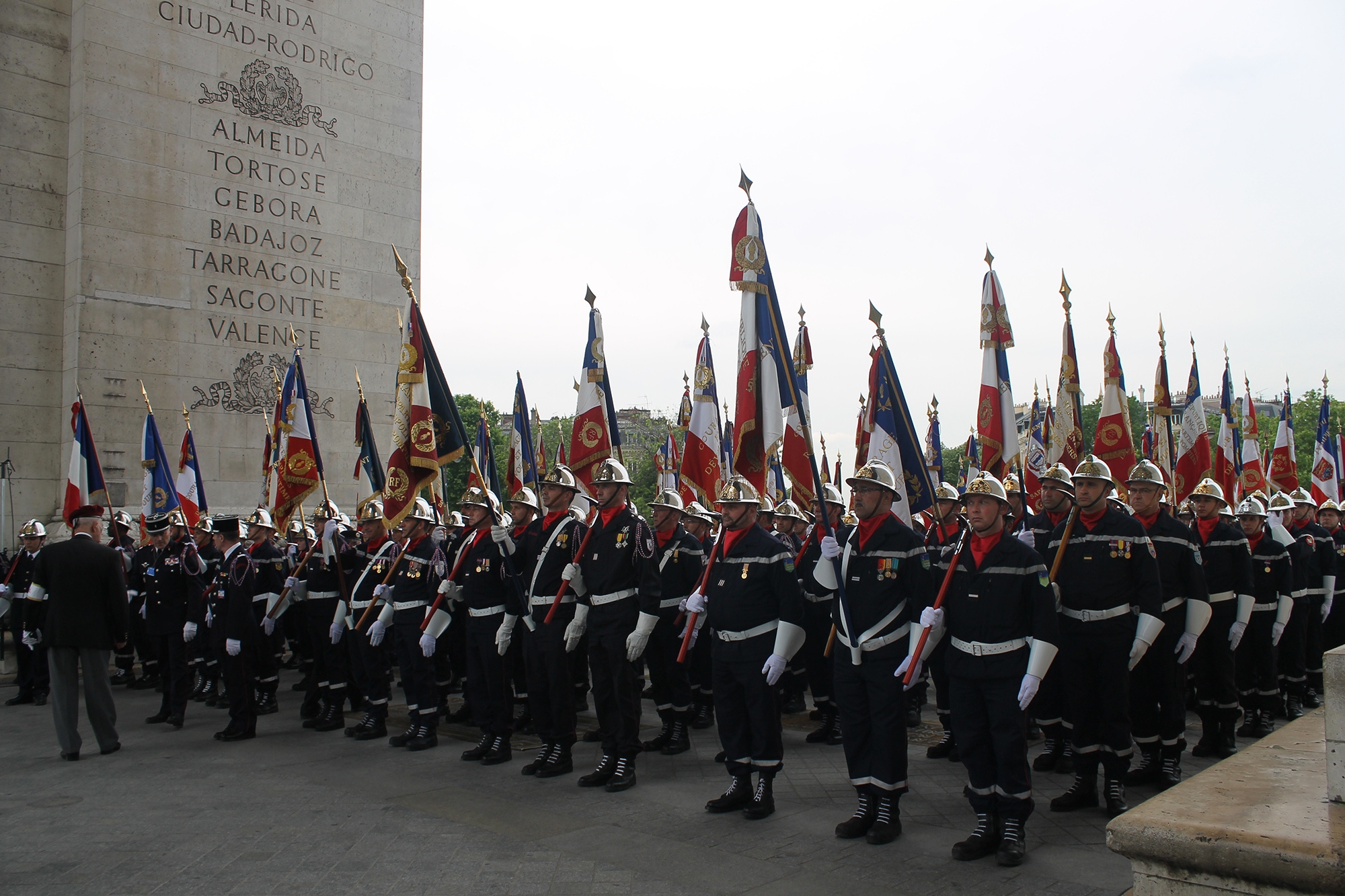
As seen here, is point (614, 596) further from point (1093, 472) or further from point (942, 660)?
point (1093, 472)

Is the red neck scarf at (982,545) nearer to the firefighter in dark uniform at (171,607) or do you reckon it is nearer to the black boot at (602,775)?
the black boot at (602,775)

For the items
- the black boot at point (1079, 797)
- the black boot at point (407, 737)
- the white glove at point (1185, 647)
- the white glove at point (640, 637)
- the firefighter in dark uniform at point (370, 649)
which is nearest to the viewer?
the black boot at point (1079, 797)

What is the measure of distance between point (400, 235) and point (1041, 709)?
22.0m

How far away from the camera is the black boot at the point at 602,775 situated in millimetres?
7562

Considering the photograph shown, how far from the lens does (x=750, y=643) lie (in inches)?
270

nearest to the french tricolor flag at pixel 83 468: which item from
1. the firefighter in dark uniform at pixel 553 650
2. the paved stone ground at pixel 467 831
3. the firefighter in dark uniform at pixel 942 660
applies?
the paved stone ground at pixel 467 831

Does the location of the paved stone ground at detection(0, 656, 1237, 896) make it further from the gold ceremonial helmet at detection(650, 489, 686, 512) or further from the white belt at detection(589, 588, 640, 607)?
the gold ceremonial helmet at detection(650, 489, 686, 512)

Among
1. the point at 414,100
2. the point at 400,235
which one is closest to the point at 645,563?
the point at 400,235

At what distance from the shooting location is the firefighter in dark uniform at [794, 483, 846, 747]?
9.27 m

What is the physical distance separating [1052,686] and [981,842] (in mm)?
2552

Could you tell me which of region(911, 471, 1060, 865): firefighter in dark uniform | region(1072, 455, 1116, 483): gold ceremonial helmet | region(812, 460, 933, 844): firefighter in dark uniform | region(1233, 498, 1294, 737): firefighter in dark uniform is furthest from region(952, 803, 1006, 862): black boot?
region(1233, 498, 1294, 737): firefighter in dark uniform

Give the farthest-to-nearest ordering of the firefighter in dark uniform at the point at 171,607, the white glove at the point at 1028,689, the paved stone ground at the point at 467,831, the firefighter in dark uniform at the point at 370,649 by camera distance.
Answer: the firefighter in dark uniform at the point at 171,607 < the firefighter in dark uniform at the point at 370,649 < the white glove at the point at 1028,689 < the paved stone ground at the point at 467,831

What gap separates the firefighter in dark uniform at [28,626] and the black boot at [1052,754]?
33.5ft

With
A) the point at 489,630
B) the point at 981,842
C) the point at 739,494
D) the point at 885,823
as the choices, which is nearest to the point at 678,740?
the point at 489,630
